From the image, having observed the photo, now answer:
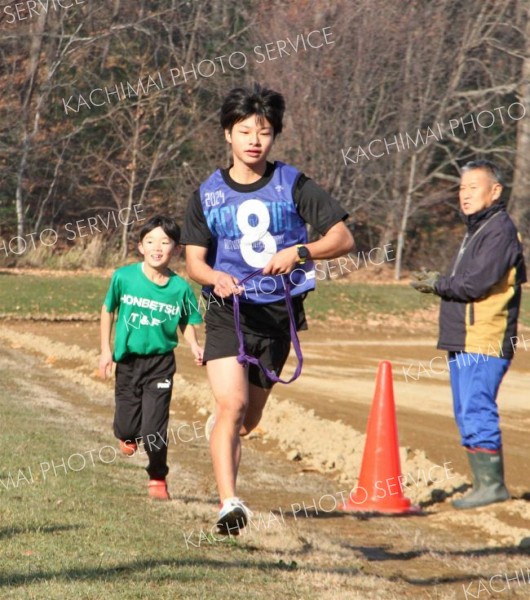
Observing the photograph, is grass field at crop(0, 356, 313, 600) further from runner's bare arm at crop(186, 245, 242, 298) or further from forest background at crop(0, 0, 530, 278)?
forest background at crop(0, 0, 530, 278)

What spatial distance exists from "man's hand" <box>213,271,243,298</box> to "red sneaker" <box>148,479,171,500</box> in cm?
212

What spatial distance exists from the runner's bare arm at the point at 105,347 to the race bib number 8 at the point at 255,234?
1989 millimetres

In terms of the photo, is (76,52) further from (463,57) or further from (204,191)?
(204,191)

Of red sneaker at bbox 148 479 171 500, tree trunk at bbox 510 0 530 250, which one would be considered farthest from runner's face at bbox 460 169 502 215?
tree trunk at bbox 510 0 530 250

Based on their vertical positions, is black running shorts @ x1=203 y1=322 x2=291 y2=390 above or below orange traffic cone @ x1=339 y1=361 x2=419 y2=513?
above

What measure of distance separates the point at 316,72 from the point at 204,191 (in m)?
28.1

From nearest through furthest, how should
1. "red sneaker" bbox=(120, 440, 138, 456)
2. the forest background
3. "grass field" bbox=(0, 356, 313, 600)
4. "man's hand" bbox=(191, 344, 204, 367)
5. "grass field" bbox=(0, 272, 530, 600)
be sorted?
"grass field" bbox=(0, 356, 313, 600) < "grass field" bbox=(0, 272, 530, 600) < "man's hand" bbox=(191, 344, 204, 367) < "red sneaker" bbox=(120, 440, 138, 456) < the forest background

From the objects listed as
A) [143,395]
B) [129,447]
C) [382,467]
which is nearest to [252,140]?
[143,395]

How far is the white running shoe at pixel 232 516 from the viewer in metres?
5.48

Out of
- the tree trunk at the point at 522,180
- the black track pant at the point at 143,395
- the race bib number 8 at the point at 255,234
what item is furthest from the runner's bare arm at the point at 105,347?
the tree trunk at the point at 522,180

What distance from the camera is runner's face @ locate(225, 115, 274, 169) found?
570 cm

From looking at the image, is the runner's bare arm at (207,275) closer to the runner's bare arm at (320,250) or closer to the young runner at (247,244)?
the young runner at (247,244)

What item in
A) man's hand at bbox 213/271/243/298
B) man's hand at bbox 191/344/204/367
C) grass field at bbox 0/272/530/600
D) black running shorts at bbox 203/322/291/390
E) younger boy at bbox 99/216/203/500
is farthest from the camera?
younger boy at bbox 99/216/203/500

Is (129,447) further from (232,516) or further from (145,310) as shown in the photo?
(232,516)
